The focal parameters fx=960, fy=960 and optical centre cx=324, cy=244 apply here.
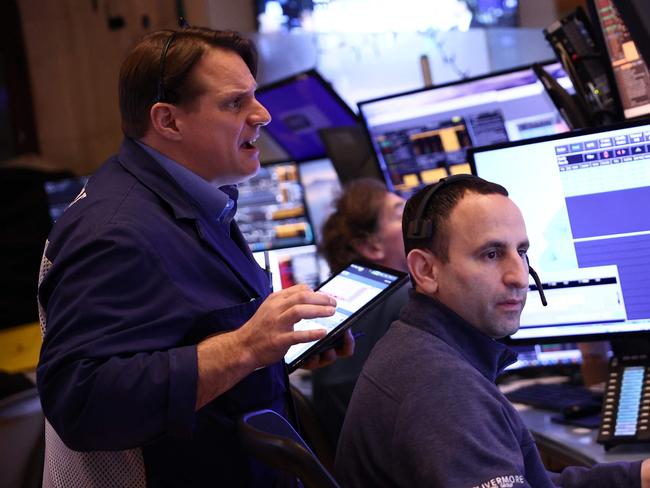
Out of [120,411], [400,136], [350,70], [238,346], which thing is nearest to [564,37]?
[400,136]

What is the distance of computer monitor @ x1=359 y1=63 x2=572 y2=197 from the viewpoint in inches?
110

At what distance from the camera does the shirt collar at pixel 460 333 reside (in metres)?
1.58

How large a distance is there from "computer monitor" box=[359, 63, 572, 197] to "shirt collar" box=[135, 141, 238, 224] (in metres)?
1.35

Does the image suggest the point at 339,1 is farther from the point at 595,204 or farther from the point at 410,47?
the point at 595,204

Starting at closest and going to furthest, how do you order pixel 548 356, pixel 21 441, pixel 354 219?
1. pixel 21 441
2. pixel 548 356
3. pixel 354 219

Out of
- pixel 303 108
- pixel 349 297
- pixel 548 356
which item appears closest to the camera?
pixel 349 297

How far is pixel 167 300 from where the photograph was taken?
1.44 meters

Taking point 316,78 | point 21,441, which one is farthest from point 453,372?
point 316,78

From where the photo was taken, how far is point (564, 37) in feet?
8.14

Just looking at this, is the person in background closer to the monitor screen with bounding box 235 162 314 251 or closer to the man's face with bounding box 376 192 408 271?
the man's face with bounding box 376 192 408 271

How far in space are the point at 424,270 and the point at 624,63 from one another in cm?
98

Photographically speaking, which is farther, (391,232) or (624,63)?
(391,232)

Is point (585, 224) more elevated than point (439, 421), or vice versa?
point (585, 224)

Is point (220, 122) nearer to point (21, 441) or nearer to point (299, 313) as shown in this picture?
point (299, 313)
